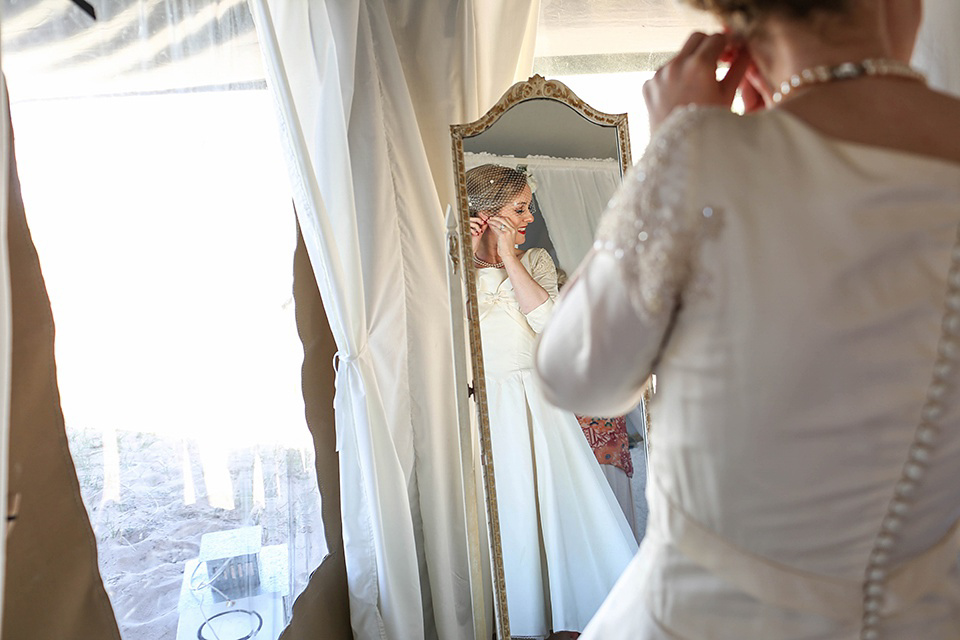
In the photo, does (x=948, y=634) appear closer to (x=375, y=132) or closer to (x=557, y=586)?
(x=557, y=586)

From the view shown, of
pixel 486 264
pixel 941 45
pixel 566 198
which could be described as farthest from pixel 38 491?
pixel 941 45

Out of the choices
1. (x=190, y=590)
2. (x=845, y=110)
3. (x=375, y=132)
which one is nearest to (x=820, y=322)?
(x=845, y=110)

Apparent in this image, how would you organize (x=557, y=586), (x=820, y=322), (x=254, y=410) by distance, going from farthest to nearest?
(x=557, y=586), (x=254, y=410), (x=820, y=322)

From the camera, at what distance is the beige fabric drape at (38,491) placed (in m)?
1.27

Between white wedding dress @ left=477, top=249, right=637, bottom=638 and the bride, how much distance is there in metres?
1.15

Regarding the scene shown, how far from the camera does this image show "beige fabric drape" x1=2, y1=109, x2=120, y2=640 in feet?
4.16

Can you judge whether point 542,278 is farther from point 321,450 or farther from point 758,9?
point 758,9

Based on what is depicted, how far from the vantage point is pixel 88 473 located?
4.63 ft

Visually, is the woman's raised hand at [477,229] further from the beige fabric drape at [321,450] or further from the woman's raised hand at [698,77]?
the woman's raised hand at [698,77]

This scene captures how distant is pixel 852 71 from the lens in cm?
75

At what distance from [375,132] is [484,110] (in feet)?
1.08

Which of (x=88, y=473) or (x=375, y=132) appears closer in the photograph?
(x=88, y=473)

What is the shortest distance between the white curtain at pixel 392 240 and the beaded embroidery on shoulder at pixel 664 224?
4.01 ft

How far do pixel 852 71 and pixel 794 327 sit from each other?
0.81 feet
